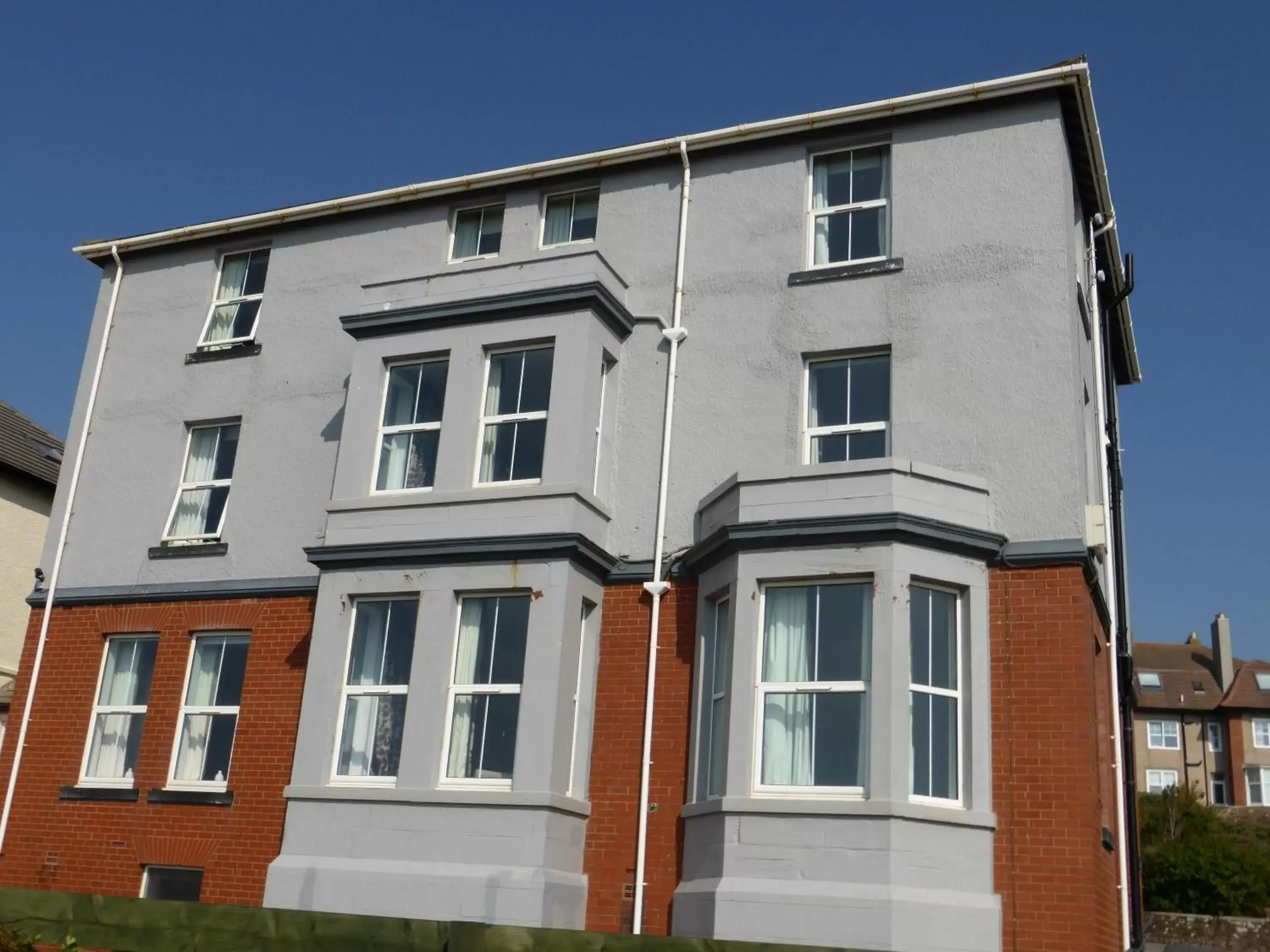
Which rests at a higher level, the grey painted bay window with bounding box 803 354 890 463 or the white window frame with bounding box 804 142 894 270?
the white window frame with bounding box 804 142 894 270

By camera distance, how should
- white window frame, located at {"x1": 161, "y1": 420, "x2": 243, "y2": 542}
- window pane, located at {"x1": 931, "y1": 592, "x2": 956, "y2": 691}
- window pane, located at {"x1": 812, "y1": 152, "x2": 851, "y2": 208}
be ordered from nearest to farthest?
window pane, located at {"x1": 931, "y1": 592, "x2": 956, "y2": 691} → window pane, located at {"x1": 812, "y1": 152, "x2": 851, "y2": 208} → white window frame, located at {"x1": 161, "y1": 420, "x2": 243, "y2": 542}

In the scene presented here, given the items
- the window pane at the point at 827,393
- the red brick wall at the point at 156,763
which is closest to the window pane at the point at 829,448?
the window pane at the point at 827,393

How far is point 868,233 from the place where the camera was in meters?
15.3

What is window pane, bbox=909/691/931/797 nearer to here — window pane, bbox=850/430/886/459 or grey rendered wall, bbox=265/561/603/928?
window pane, bbox=850/430/886/459

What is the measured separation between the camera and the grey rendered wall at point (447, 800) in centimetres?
1305

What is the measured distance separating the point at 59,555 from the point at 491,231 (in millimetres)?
7119

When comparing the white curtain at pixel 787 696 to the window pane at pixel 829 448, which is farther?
the window pane at pixel 829 448

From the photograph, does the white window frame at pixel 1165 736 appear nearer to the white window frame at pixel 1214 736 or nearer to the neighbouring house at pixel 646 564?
the white window frame at pixel 1214 736

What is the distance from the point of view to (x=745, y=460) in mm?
14539

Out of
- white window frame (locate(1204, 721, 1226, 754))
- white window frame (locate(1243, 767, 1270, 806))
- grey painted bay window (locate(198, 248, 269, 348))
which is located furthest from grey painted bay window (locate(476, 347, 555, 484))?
white window frame (locate(1204, 721, 1226, 754))

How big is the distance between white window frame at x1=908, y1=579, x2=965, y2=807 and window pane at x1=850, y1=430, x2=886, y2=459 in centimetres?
182

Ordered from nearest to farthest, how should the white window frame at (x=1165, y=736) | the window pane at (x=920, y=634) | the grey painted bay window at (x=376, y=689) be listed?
the window pane at (x=920, y=634) → the grey painted bay window at (x=376, y=689) → the white window frame at (x=1165, y=736)

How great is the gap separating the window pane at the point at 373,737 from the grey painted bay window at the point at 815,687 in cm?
407

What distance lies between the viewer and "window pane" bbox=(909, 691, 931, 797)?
12.3 meters
